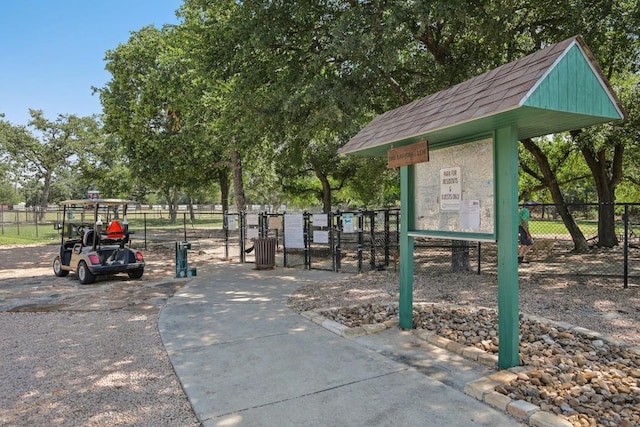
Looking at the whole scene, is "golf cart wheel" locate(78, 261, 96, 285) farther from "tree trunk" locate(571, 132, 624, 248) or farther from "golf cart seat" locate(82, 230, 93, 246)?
"tree trunk" locate(571, 132, 624, 248)

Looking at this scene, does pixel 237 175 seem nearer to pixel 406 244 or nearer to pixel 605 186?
pixel 406 244

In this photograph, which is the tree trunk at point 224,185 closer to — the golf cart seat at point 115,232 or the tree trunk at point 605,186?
the golf cart seat at point 115,232

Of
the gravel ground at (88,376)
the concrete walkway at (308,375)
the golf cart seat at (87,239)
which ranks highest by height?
the golf cart seat at (87,239)

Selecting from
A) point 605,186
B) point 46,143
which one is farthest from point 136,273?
point 46,143

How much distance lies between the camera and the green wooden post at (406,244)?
5497 millimetres

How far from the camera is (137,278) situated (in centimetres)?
1056

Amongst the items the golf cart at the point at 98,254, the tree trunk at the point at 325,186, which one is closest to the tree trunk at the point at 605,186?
the tree trunk at the point at 325,186

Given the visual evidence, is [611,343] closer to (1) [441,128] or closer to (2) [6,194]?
(1) [441,128]

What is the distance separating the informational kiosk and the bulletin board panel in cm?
1

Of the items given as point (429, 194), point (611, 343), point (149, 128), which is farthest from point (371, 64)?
point (149, 128)

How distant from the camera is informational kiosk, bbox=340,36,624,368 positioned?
3697mm

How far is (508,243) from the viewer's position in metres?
4.11

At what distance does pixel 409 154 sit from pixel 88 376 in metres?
4.16

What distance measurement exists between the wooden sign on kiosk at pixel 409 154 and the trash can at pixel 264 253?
6.76 m
